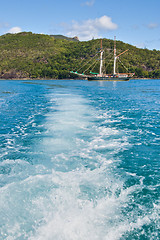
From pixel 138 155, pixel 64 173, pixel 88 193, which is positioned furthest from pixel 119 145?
pixel 88 193

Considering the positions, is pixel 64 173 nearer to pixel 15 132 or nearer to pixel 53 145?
pixel 53 145

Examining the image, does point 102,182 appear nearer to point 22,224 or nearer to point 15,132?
point 22,224

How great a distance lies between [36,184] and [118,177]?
9.63ft

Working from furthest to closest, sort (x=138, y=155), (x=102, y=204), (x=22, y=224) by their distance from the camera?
1. (x=138, y=155)
2. (x=102, y=204)
3. (x=22, y=224)

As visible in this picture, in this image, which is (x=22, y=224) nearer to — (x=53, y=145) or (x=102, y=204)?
(x=102, y=204)

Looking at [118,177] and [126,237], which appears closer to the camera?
[126,237]

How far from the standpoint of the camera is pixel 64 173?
24.3 feet

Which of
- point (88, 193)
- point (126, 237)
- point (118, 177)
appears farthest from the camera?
point (118, 177)

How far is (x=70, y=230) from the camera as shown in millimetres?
4719

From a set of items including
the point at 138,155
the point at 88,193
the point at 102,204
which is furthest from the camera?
the point at 138,155

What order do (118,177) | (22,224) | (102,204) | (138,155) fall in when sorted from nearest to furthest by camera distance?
1. (22,224)
2. (102,204)
3. (118,177)
4. (138,155)

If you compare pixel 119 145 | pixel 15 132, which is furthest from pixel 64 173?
pixel 15 132

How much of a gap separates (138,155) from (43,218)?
575cm

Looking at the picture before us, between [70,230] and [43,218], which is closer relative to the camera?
[70,230]
